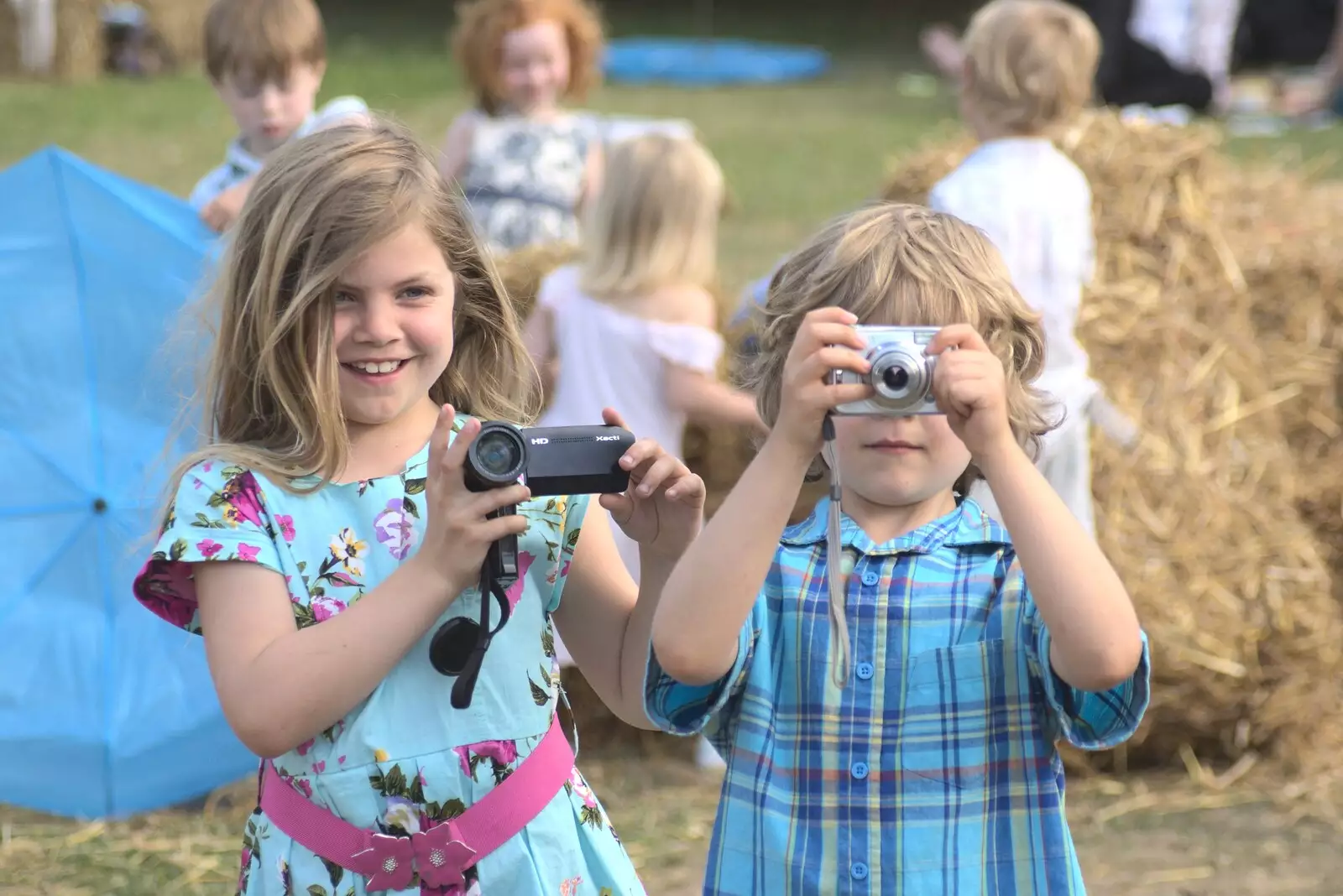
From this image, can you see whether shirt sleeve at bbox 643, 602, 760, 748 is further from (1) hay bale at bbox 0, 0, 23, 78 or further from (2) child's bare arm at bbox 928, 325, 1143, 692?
(1) hay bale at bbox 0, 0, 23, 78

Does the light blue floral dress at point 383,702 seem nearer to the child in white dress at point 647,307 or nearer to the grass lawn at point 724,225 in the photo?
the grass lawn at point 724,225

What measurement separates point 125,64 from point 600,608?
15.2 metres

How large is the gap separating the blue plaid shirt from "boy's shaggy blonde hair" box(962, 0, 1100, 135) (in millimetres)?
2554

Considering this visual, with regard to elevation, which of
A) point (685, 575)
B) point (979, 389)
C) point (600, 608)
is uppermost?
point (979, 389)

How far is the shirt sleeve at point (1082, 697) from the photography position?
203cm

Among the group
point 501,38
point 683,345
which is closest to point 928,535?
point 683,345

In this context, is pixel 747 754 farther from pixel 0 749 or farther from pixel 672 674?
pixel 0 749

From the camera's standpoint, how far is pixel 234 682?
2.04 m

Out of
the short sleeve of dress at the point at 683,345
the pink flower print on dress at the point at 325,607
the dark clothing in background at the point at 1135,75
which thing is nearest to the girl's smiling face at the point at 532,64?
the short sleeve of dress at the point at 683,345

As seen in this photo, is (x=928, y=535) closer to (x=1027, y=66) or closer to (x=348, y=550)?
(x=348, y=550)

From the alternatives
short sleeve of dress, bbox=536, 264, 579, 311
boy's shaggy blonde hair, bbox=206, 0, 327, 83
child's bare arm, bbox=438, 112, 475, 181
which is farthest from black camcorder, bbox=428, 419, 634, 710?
child's bare arm, bbox=438, 112, 475, 181

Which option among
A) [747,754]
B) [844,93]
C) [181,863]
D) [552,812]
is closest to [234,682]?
[552,812]

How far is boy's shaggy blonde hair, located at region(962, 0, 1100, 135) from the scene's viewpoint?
14.6 feet

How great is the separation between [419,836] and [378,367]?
58cm
